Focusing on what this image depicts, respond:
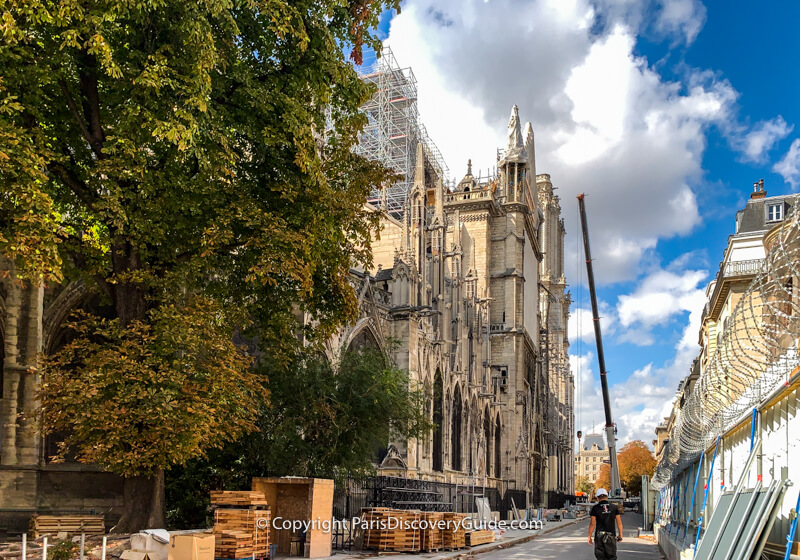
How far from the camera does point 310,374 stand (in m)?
21.1

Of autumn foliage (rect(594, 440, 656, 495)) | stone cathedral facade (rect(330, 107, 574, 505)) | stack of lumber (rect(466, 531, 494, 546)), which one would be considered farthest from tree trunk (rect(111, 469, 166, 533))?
autumn foliage (rect(594, 440, 656, 495))

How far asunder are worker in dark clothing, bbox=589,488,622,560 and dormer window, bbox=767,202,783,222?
3030 cm

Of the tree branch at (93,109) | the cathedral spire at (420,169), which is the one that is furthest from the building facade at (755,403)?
the cathedral spire at (420,169)

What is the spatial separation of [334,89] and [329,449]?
9307 millimetres

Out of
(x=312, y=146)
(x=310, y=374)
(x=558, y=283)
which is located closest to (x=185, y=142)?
(x=312, y=146)

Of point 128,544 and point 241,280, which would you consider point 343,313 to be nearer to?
point 241,280

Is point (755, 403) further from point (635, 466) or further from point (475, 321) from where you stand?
point (635, 466)

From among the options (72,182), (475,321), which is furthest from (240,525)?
(475,321)

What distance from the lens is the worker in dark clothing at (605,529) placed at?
473 inches

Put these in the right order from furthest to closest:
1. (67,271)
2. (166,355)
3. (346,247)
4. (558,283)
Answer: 1. (558,283)
2. (346,247)
3. (67,271)
4. (166,355)

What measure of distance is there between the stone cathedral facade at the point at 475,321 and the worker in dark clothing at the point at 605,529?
550 inches

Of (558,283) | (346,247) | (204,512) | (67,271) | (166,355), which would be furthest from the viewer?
(558,283)

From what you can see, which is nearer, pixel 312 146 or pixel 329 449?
pixel 312 146

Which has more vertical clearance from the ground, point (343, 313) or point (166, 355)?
point (343, 313)
